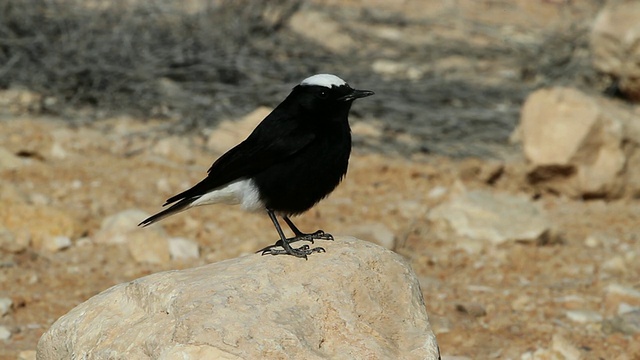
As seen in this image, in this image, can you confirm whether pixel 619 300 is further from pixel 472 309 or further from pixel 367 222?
pixel 367 222

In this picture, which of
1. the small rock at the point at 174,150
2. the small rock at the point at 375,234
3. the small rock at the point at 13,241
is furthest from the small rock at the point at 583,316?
the small rock at the point at 174,150

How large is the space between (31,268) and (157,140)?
2840 mm

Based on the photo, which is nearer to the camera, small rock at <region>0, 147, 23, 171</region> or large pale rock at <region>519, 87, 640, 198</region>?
small rock at <region>0, 147, 23, 171</region>

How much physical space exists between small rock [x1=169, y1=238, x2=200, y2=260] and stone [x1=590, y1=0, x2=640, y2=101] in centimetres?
512

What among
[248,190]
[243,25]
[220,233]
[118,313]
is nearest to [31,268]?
[220,233]

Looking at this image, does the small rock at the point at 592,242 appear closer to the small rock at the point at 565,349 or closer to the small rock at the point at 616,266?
the small rock at the point at 616,266

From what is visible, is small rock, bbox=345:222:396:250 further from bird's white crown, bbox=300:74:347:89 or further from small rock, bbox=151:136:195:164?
small rock, bbox=151:136:195:164

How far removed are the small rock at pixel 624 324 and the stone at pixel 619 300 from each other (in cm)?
24

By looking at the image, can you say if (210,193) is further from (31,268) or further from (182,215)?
(182,215)

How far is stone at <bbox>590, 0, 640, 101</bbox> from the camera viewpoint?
32.2 ft

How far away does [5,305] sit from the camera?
5.73 meters

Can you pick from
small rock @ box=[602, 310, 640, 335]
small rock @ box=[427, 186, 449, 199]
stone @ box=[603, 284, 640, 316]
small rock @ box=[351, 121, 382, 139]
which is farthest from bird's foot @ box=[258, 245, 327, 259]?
small rock @ box=[351, 121, 382, 139]

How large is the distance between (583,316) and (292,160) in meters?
2.19

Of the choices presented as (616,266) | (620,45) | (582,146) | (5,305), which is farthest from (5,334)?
(620,45)
